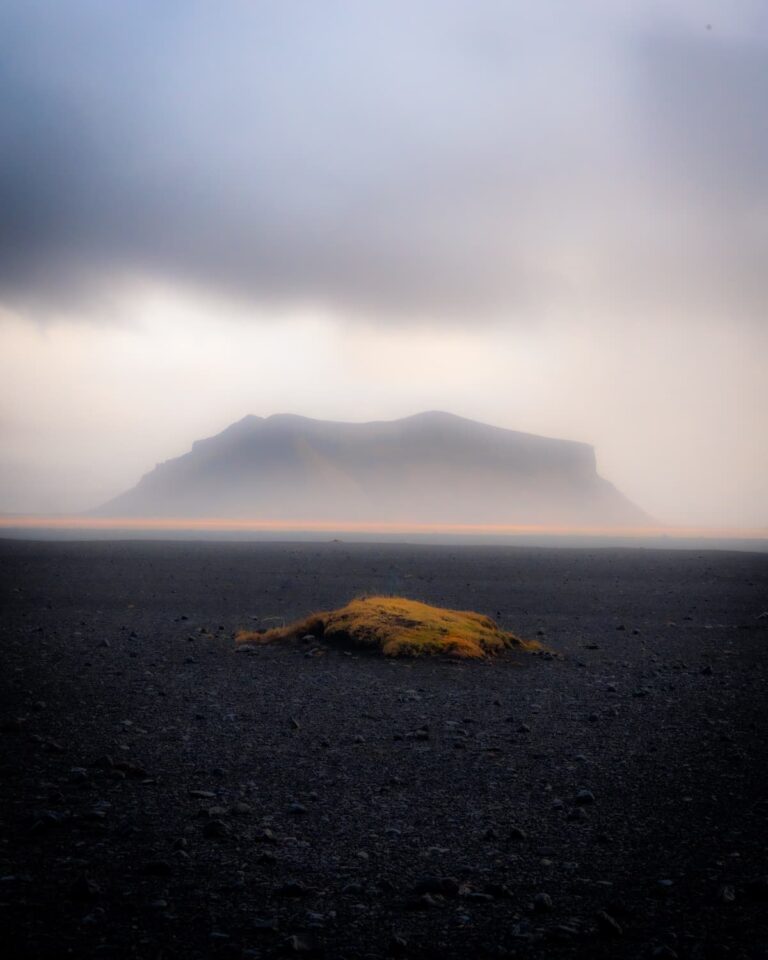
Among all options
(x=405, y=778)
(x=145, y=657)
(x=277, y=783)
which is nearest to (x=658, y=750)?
(x=405, y=778)

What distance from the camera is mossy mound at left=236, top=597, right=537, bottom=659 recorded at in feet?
56.6

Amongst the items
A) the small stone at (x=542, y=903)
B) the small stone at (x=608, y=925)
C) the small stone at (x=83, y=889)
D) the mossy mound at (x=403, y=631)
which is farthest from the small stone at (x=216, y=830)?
the mossy mound at (x=403, y=631)

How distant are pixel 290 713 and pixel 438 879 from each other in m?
6.22

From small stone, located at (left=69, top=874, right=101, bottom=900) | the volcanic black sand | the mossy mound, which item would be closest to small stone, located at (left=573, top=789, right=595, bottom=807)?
the volcanic black sand

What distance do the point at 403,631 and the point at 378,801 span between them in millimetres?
9740

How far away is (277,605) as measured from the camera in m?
27.5

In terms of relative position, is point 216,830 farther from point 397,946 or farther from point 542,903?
point 542,903

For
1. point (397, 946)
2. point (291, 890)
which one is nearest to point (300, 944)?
point (397, 946)

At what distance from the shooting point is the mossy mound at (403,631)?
56.6 ft

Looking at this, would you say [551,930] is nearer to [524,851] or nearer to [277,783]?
[524,851]

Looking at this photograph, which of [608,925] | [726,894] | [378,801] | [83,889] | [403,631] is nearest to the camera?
[608,925]

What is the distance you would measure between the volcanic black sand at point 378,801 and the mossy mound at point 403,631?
2.48 ft

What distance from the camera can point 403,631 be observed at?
17.9m

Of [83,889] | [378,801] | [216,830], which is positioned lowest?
[378,801]
